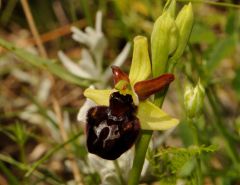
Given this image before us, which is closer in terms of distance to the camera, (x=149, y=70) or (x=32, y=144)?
(x=149, y=70)

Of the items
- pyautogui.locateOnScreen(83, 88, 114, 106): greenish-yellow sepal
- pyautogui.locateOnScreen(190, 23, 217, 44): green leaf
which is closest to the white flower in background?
pyautogui.locateOnScreen(190, 23, 217, 44): green leaf

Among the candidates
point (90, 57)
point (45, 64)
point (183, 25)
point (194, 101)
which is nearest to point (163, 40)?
point (183, 25)

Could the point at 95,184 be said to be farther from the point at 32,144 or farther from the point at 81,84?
the point at 32,144

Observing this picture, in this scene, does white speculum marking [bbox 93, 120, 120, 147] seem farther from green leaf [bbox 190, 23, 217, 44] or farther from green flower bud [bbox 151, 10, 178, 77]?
green leaf [bbox 190, 23, 217, 44]

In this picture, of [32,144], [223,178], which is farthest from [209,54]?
[32,144]

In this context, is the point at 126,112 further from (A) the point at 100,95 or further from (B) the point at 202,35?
(B) the point at 202,35

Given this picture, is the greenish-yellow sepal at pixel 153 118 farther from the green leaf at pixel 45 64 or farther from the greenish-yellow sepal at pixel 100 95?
the green leaf at pixel 45 64
